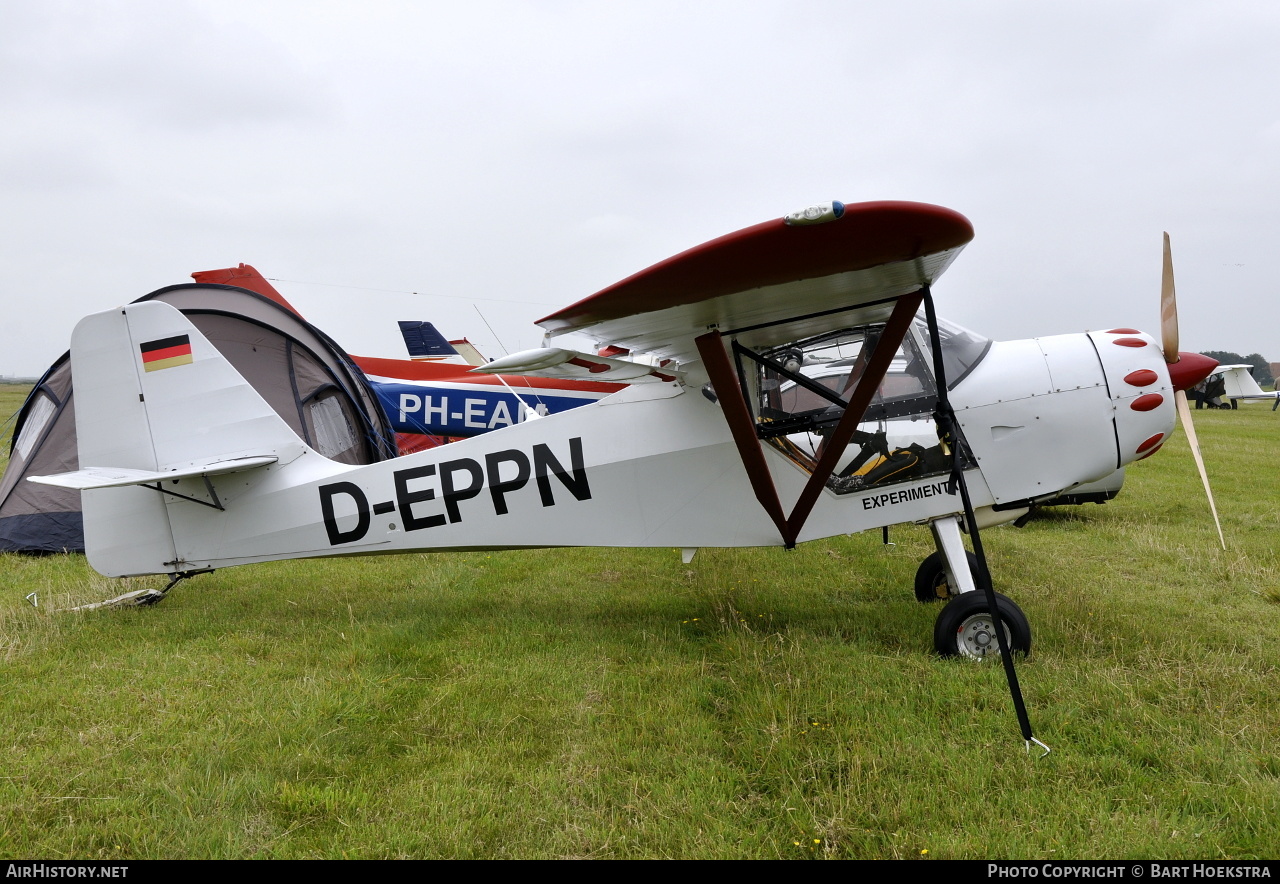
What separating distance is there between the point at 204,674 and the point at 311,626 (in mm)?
963

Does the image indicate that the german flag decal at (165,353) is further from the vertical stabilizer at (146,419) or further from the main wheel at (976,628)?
the main wheel at (976,628)

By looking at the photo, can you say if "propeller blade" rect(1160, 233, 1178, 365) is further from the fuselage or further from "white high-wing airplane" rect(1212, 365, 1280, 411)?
"white high-wing airplane" rect(1212, 365, 1280, 411)

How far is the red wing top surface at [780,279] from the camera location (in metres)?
3.16

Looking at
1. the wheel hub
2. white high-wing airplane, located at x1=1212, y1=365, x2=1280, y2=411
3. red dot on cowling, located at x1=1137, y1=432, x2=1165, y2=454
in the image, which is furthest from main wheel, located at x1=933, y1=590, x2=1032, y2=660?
white high-wing airplane, located at x1=1212, y1=365, x2=1280, y2=411

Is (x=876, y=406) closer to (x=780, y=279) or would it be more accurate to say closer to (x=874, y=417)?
(x=874, y=417)

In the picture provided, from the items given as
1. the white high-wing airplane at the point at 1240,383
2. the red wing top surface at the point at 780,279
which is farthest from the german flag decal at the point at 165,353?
the white high-wing airplane at the point at 1240,383

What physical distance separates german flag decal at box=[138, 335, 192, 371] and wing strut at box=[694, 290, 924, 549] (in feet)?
12.0

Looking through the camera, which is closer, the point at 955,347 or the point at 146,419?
the point at 955,347

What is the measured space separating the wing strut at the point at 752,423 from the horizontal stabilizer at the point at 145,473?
3191mm

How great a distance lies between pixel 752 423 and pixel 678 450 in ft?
2.34

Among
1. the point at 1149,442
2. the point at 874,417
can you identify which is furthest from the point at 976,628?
the point at 1149,442

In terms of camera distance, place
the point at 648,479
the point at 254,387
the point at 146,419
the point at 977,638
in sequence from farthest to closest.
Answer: the point at 254,387, the point at 146,419, the point at 648,479, the point at 977,638

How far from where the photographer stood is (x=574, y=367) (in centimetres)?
547
